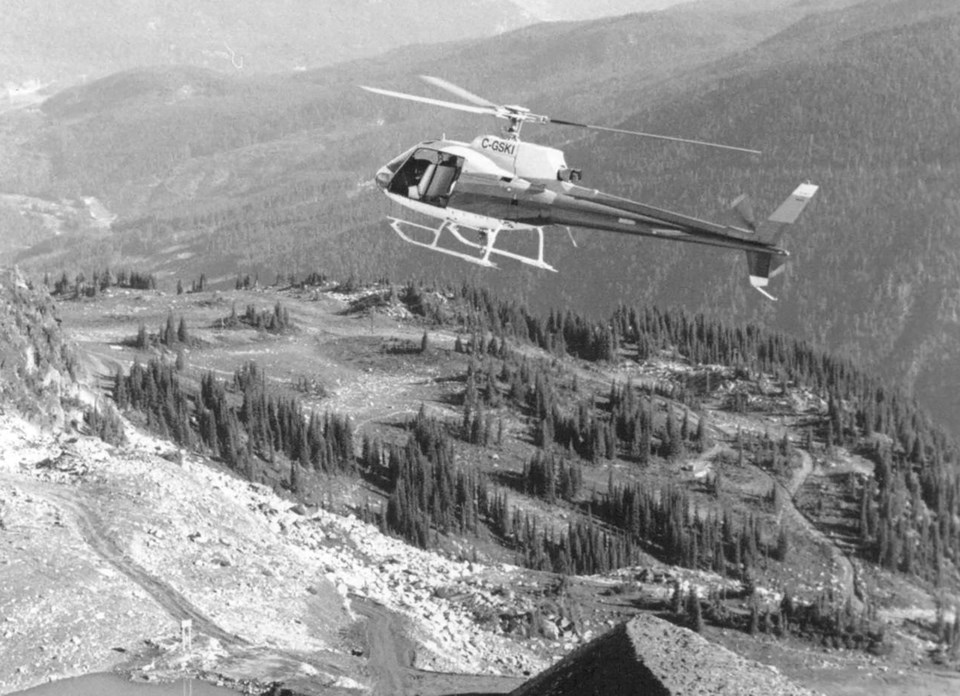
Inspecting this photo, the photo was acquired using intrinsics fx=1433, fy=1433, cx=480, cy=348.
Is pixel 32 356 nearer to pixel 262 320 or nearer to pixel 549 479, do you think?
pixel 549 479

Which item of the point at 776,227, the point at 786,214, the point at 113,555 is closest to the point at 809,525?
the point at 776,227

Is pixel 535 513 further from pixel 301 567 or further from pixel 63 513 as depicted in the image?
pixel 63 513

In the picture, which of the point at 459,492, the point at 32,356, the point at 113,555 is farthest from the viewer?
the point at 459,492

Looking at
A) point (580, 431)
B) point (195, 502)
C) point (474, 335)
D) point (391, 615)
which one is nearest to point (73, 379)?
point (195, 502)

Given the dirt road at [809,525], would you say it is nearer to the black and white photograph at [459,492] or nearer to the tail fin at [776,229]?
the black and white photograph at [459,492]

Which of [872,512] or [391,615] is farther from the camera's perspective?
[872,512]

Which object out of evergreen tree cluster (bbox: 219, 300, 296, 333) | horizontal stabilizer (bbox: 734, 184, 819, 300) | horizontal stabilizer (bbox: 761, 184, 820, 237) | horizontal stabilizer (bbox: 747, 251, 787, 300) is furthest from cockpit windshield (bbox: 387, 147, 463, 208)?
evergreen tree cluster (bbox: 219, 300, 296, 333)
